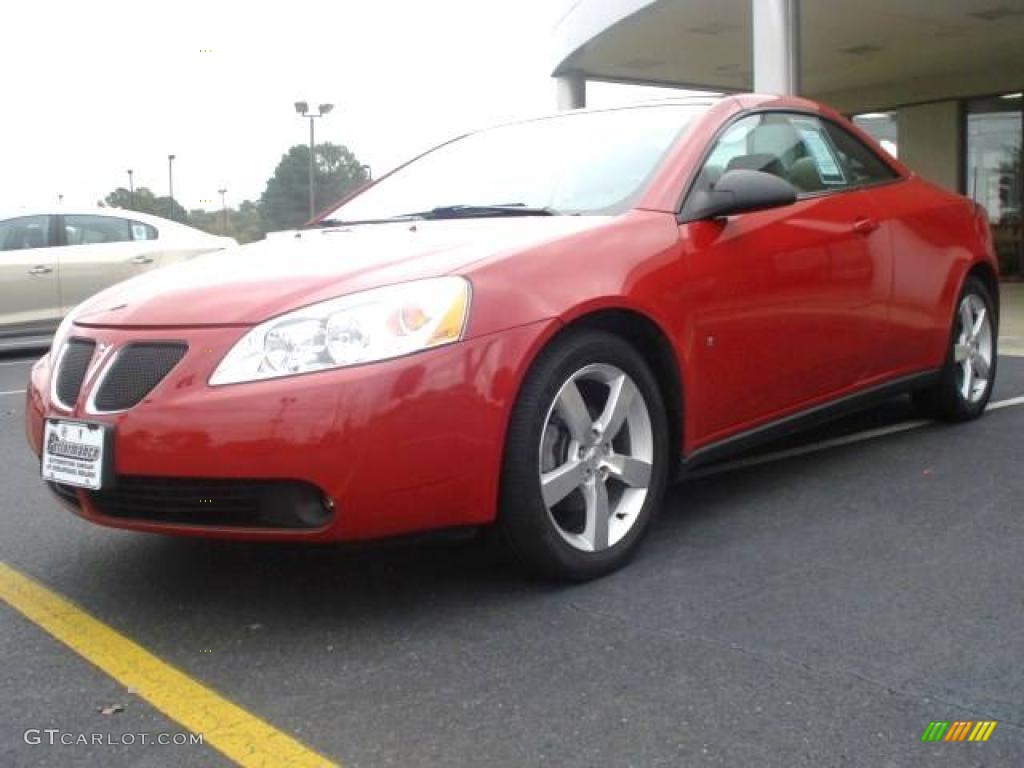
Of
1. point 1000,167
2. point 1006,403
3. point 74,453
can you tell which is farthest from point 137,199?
point 74,453

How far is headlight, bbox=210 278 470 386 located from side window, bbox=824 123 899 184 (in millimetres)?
2444

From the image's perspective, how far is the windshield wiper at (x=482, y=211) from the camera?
366cm

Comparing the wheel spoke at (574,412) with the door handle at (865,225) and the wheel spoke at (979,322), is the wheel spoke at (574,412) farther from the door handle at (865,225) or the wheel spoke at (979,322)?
the wheel spoke at (979,322)

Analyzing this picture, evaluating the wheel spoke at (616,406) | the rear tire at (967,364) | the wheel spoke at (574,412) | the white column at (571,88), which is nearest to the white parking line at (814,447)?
the rear tire at (967,364)

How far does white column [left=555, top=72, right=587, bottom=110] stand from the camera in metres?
18.2

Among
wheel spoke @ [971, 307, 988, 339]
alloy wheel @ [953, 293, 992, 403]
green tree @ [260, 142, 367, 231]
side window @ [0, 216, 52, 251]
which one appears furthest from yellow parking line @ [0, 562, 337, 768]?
green tree @ [260, 142, 367, 231]

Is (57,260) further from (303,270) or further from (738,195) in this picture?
(738,195)

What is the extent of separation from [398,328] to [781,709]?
1.30 meters

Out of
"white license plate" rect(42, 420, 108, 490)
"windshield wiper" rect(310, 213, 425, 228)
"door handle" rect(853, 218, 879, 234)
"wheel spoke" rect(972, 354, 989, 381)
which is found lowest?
"wheel spoke" rect(972, 354, 989, 381)

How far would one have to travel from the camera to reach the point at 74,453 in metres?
2.98

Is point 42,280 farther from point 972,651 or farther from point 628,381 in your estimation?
point 972,651

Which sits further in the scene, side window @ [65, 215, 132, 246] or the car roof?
side window @ [65, 215, 132, 246]

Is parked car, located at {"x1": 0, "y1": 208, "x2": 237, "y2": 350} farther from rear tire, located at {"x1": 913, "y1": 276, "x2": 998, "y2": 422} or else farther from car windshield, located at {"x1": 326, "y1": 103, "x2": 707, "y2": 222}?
rear tire, located at {"x1": 913, "y1": 276, "x2": 998, "y2": 422}

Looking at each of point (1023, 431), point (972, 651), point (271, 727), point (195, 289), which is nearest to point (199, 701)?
point (271, 727)
